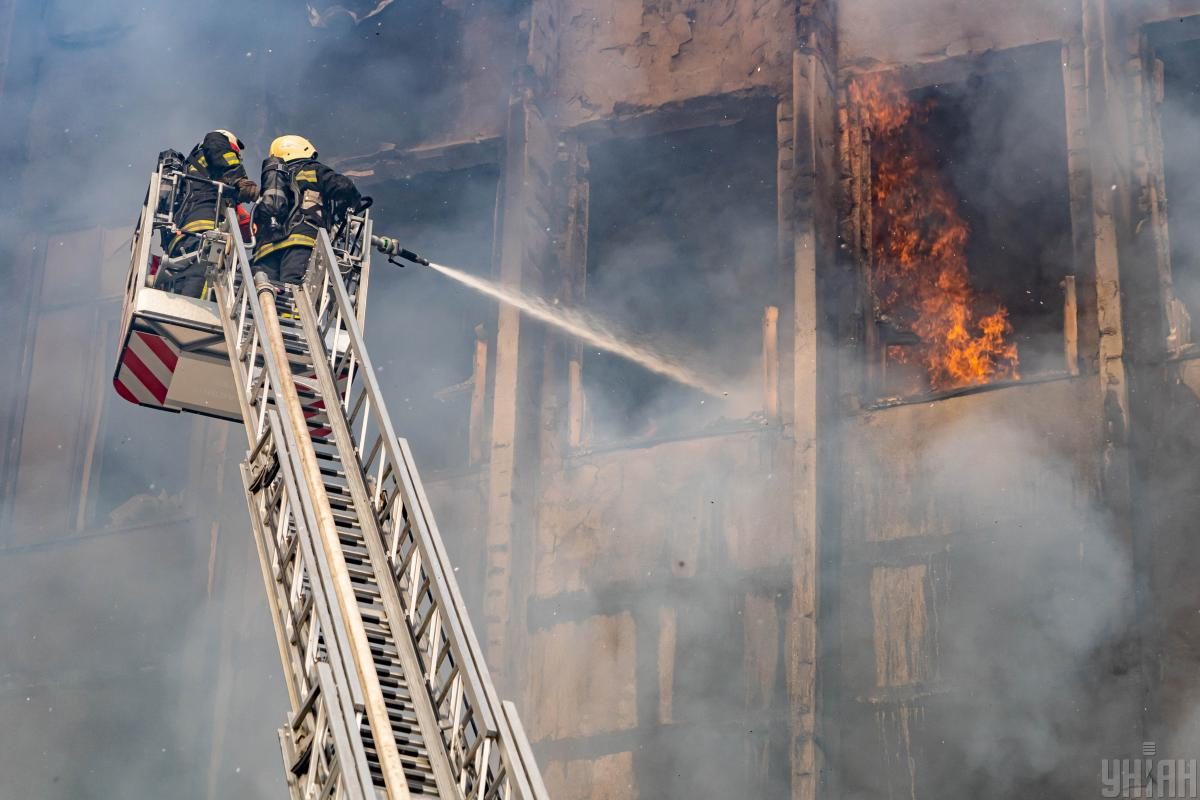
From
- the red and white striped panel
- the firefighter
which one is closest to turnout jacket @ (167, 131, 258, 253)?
the firefighter

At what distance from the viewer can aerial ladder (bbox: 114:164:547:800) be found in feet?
28.2

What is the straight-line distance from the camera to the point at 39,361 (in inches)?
707

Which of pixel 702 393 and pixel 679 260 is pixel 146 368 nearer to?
pixel 702 393

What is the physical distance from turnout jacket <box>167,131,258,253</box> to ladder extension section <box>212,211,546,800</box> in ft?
3.75

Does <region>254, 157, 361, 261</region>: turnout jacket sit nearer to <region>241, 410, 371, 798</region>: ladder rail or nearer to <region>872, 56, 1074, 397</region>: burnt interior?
<region>241, 410, 371, 798</region>: ladder rail

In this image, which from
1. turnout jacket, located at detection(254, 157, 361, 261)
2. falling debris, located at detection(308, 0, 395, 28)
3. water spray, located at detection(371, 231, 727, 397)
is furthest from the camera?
falling debris, located at detection(308, 0, 395, 28)

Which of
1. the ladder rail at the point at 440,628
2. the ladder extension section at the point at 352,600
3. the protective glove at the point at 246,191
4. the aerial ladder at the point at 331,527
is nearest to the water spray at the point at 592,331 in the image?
the aerial ladder at the point at 331,527

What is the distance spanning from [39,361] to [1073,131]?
9864 mm

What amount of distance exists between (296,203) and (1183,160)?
659 centimetres

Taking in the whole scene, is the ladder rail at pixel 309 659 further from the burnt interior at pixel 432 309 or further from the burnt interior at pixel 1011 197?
the burnt interior at pixel 1011 197

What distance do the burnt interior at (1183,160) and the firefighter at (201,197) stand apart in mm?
6736

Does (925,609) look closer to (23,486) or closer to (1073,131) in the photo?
(1073,131)

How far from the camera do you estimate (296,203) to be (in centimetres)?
1277

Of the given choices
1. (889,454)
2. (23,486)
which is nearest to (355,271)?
(889,454)
